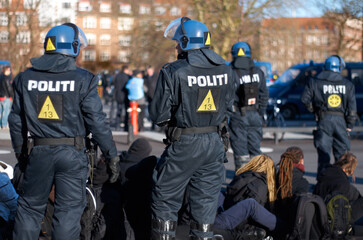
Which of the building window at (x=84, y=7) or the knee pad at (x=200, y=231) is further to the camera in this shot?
the building window at (x=84, y=7)

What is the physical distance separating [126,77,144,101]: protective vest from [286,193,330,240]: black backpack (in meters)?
10.6

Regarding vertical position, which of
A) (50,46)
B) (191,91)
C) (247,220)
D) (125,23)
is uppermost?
(125,23)

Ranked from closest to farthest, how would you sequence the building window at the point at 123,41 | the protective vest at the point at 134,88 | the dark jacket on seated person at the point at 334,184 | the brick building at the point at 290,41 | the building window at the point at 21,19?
the dark jacket on seated person at the point at 334,184
the protective vest at the point at 134,88
the building window at the point at 21,19
the brick building at the point at 290,41
the building window at the point at 123,41

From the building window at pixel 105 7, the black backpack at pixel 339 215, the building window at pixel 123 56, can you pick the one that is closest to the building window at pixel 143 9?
the building window at pixel 105 7

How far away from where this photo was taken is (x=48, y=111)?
16.1 feet

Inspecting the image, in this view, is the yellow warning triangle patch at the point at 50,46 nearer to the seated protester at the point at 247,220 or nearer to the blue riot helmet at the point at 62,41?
the blue riot helmet at the point at 62,41

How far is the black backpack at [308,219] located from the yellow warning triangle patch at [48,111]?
238cm

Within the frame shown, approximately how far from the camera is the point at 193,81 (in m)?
4.91

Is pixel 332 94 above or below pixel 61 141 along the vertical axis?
above

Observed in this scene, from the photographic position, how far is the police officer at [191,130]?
491cm

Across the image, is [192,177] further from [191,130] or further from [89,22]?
[89,22]

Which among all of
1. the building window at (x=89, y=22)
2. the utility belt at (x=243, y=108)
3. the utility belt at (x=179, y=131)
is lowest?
the utility belt at (x=243, y=108)

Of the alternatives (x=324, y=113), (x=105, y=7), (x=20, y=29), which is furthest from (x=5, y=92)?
(x=105, y=7)

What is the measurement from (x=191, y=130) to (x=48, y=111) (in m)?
1.07
